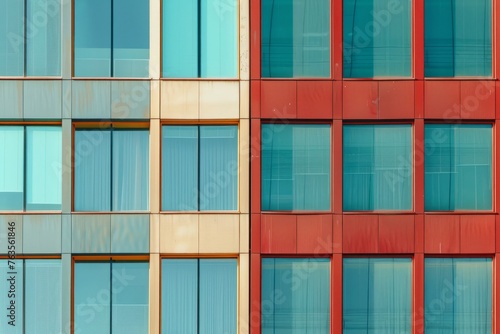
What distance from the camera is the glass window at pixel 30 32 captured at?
19312mm

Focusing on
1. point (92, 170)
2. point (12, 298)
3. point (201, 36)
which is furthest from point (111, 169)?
point (201, 36)

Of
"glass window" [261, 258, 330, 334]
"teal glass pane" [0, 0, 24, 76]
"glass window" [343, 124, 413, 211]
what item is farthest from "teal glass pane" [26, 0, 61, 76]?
"glass window" [343, 124, 413, 211]

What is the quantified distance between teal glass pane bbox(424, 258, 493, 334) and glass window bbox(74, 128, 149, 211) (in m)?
8.30

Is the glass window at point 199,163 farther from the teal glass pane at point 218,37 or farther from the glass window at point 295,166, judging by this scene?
the teal glass pane at point 218,37

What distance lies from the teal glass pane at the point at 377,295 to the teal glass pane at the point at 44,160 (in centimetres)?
849

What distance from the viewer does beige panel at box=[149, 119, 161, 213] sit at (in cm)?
1908

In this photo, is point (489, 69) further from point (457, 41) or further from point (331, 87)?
point (331, 87)

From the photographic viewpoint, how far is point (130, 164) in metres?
19.5

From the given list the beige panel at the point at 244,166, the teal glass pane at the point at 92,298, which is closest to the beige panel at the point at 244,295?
the beige panel at the point at 244,166

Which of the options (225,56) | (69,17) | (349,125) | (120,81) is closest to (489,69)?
(349,125)

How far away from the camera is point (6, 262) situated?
1891 cm

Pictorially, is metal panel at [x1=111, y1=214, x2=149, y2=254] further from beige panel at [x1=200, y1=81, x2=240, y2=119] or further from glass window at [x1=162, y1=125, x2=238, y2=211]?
beige panel at [x1=200, y1=81, x2=240, y2=119]

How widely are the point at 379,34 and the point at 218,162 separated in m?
5.82

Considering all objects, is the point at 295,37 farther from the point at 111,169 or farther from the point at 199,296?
the point at 199,296
